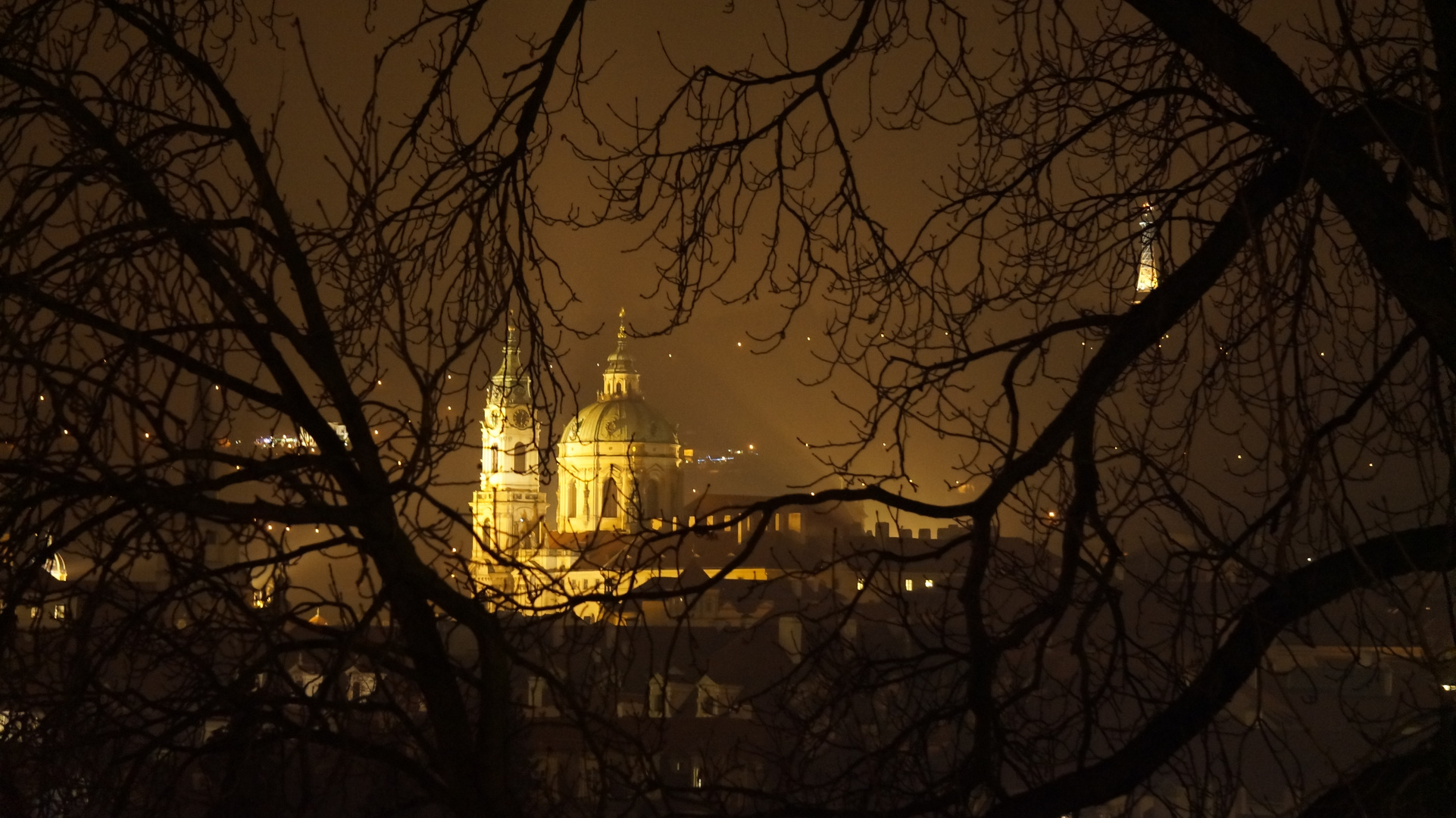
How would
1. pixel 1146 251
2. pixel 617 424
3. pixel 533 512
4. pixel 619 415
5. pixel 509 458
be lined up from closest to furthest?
pixel 509 458, pixel 533 512, pixel 1146 251, pixel 619 415, pixel 617 424

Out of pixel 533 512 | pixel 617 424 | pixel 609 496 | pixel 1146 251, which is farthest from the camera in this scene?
pixel 617 424

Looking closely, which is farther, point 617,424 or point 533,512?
point 617,424

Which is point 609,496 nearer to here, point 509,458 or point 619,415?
point 509,458

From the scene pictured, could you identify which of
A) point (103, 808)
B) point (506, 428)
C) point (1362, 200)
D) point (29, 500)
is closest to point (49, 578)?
point (29, 500)

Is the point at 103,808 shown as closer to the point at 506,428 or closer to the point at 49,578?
the point at 49,578

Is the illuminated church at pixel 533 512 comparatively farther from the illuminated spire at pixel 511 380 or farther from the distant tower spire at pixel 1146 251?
the distant tower spire at pixel 1146 251

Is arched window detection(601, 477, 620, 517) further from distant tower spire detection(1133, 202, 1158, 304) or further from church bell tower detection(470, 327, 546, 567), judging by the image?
distant tower spire detection(1133, 202, 1158, 304)

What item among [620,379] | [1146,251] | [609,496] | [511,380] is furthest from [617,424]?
[609,496]

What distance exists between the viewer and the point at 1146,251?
441 cm

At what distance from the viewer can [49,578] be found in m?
2.90

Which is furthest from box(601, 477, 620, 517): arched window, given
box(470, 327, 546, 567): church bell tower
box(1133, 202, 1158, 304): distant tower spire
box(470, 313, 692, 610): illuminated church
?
box(1133, 202, 1158, 304): distant tower spire

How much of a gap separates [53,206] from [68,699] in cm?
94

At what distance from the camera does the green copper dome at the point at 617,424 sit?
4391mm

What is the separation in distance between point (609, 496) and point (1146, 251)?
1.97 m
